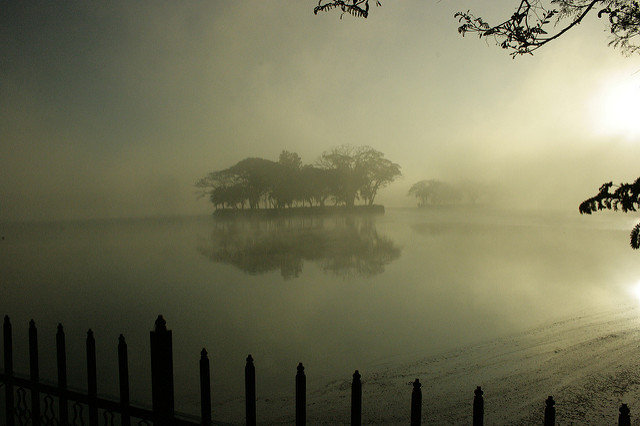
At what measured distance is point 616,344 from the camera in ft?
26.5

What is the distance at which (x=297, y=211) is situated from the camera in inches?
3802

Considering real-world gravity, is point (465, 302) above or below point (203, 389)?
below

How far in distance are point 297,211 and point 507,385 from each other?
298 ft

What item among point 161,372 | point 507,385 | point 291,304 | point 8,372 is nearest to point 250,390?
point 161,372

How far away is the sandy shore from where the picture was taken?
17.7 feet

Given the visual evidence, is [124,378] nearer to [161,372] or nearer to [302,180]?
[161,372]

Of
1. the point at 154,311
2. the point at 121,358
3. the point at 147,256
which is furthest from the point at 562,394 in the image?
the point at 147,256

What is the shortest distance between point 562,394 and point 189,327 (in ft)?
27.7

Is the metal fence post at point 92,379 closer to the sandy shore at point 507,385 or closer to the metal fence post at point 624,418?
the sandy shore at point 507,385

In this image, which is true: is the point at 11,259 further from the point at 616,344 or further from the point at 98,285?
the point at 616,344

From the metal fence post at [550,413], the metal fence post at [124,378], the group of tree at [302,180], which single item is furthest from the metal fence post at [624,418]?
the group of tree at [302,180]

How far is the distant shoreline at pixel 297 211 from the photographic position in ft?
304

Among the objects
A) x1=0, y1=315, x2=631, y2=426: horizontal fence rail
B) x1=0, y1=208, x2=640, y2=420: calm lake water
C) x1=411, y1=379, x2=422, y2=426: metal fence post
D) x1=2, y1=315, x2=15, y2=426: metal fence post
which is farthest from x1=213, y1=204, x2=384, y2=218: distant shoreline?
x1=411, y1=379, x2=422, y2=426: metal fence post

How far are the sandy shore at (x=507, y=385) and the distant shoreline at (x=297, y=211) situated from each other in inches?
3299
